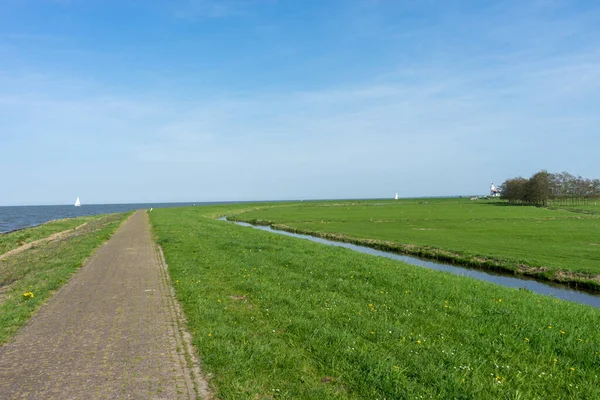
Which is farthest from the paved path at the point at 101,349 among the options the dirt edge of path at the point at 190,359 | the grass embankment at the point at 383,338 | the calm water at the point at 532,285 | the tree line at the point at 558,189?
the tree line at the point at 558,189

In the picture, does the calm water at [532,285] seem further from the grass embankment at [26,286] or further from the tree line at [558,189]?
the tree line at [558,189]

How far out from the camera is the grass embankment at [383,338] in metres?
6.23

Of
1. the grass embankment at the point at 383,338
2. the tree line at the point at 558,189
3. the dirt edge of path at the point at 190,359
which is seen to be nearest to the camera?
the dirt edge of path at the point at 190,359

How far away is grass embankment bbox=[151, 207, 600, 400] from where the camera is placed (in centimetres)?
623

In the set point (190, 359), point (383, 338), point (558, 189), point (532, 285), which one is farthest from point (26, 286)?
point (558, 189)

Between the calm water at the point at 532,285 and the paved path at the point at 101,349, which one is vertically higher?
the paved path at the point at 101,349

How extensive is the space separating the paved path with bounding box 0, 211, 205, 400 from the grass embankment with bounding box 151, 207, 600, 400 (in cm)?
64

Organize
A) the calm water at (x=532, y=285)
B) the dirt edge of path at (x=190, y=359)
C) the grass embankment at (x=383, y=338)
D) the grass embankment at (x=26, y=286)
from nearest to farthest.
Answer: the dirt edge of path at (x=190, y=359) → the grass embankment at (x=383, y=338) → the grass embankment at (x=26, y=286) → the calm water at (x=532, y=285)

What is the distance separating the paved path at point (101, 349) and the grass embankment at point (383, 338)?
25.3 inches

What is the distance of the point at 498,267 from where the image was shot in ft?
81.6

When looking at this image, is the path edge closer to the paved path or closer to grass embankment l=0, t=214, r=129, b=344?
the paved path

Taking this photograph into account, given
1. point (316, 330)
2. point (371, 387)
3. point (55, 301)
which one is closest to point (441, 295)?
point (316, 330)

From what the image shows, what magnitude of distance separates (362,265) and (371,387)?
11105mm

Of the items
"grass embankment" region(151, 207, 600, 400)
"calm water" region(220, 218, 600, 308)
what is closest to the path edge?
"grass embankment" region(151, 207, 600, 400)
